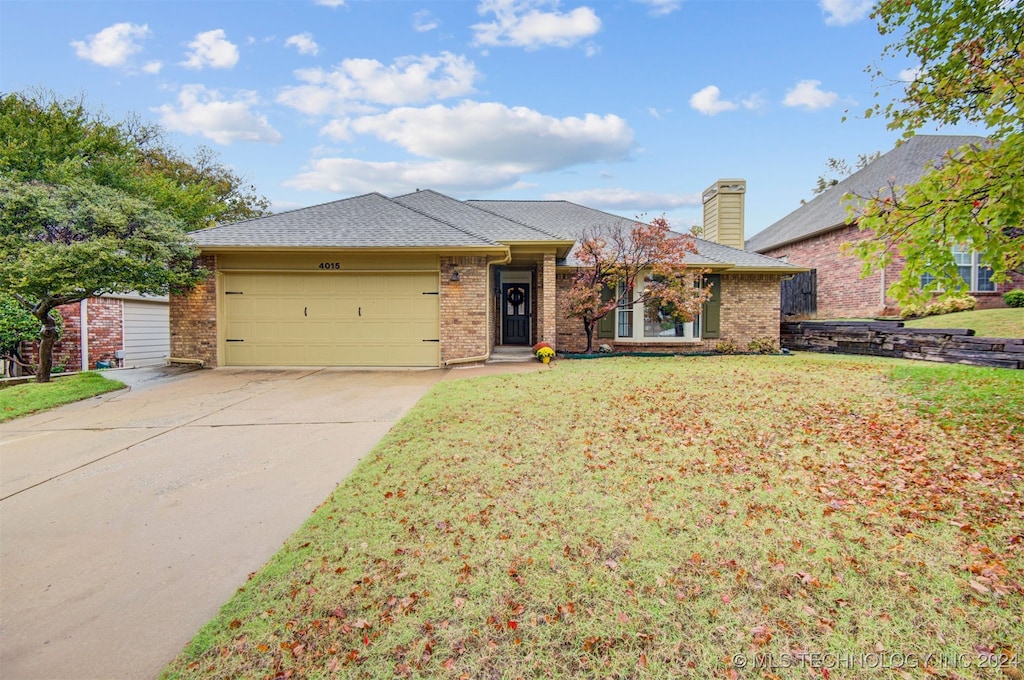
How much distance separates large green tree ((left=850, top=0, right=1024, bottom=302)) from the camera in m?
3.98

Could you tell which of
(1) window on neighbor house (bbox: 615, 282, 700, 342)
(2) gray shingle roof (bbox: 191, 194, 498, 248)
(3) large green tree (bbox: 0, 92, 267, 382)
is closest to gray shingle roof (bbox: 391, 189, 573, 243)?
(2) gray shingle roof (bbox: 191, 194, 498, 248)

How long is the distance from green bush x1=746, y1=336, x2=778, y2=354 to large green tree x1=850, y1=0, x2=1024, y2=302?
7739 mm

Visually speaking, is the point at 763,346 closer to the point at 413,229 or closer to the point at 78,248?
the point at 413,229

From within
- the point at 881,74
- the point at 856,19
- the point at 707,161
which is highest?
the point at 707,161

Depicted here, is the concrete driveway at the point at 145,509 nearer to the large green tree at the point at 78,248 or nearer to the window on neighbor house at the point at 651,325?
A: the large green tree at the point at 78,248

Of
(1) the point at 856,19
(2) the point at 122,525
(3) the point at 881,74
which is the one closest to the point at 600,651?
(2) the point at 122,525

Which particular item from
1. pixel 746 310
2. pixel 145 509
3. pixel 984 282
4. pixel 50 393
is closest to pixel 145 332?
pixel 50 393

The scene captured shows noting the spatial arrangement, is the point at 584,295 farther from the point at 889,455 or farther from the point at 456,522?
the point at 456,522

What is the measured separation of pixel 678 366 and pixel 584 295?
9.15 feet

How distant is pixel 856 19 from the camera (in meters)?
7.12

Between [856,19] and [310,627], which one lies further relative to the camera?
[856,19]

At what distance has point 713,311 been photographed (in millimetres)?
12719

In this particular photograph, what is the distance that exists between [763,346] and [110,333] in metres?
17.8

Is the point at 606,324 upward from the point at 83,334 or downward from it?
upward
